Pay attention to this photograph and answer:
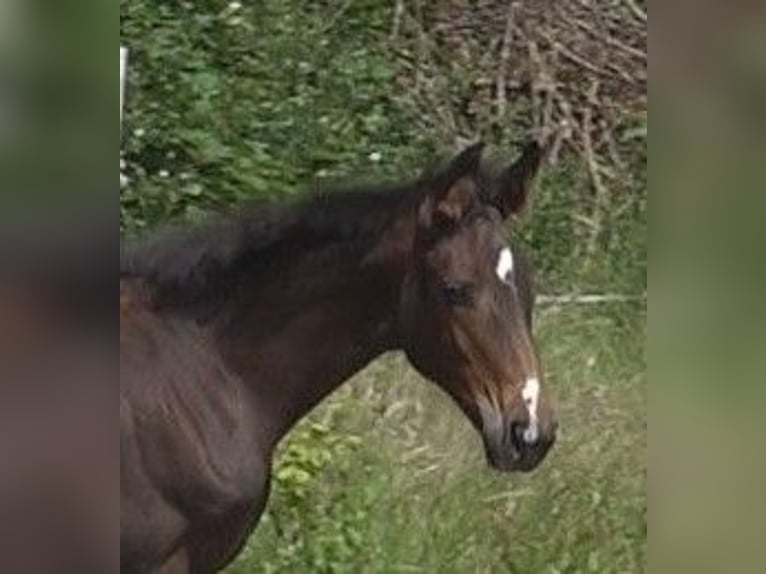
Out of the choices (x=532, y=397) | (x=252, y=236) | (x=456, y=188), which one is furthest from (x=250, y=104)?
(x=532, y=397)

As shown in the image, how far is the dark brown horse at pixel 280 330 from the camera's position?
1.88 meters

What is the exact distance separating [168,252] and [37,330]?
54cm

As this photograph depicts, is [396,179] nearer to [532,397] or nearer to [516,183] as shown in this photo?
[516,183]

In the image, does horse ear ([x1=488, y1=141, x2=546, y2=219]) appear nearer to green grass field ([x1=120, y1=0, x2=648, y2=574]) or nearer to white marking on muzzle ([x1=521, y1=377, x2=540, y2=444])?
green grass field ([x1=120, y1=0, x2=648, y2=574])

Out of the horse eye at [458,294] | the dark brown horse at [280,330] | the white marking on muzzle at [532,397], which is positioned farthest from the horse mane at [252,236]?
the white marking on muzzle at [532,397]

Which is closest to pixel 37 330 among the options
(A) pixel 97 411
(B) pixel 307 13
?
(A) pixel 97 411

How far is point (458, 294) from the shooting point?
1.88 m

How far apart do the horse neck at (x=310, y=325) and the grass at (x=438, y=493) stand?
0.03 m

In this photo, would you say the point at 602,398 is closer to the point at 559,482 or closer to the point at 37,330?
the point at 559,482

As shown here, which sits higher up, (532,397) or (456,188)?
(456,188)

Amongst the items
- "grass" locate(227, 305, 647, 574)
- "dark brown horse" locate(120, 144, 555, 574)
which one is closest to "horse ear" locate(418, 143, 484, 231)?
"dark brown horse" locate(120, 144, 555, 574)

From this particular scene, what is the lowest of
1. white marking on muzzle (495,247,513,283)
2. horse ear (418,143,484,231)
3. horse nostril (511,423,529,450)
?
→ horse nostril (511,423,529,450)

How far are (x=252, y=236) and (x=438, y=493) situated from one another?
0.38 meters

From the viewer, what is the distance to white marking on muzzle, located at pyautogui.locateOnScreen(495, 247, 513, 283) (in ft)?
6.21
